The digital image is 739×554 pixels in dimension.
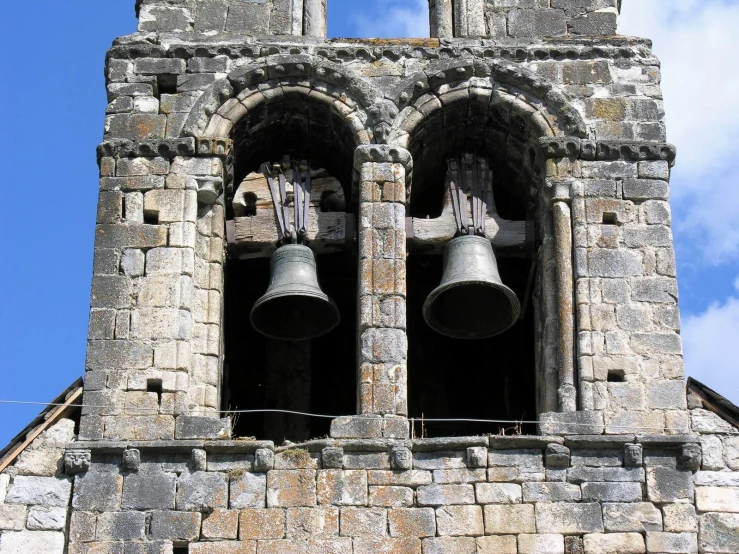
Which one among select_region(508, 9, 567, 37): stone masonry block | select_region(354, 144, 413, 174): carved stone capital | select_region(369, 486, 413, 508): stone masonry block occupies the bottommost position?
select_region(369, 486, 413, 508): stone masonry block

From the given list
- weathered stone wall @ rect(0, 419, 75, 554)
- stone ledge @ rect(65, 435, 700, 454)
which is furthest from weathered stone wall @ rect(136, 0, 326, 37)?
stone ledge @ rect(65, 435, 700, 454)

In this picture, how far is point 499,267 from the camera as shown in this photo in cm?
1980

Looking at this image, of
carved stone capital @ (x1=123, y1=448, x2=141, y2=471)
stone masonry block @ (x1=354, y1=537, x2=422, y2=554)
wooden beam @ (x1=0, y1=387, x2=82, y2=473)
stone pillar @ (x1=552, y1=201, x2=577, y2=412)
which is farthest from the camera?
stone pillar @ (x1=552, y1=201, x2=577, y2=412)

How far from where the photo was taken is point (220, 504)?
54.0 feet

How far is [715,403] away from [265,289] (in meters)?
4.50

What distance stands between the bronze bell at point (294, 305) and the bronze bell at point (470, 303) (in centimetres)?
88

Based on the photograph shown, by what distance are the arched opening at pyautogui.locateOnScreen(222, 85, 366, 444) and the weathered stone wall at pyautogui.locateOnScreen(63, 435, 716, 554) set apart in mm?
2228

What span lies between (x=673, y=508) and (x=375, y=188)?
372 cm

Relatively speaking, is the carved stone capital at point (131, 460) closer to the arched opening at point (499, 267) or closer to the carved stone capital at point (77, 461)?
the carved stone capital at point (77, 461)

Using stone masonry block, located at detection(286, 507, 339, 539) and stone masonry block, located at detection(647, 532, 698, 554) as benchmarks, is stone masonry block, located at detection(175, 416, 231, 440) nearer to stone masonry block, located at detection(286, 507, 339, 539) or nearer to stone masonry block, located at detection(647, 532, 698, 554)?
stone masonry block, located at detection(286, 507, 339, 539)

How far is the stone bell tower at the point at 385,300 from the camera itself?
1648 centimetres

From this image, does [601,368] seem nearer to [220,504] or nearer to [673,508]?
[673,508]

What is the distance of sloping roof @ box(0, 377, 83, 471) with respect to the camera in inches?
666

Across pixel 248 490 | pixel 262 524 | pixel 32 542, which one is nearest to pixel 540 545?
pixel 262 524
